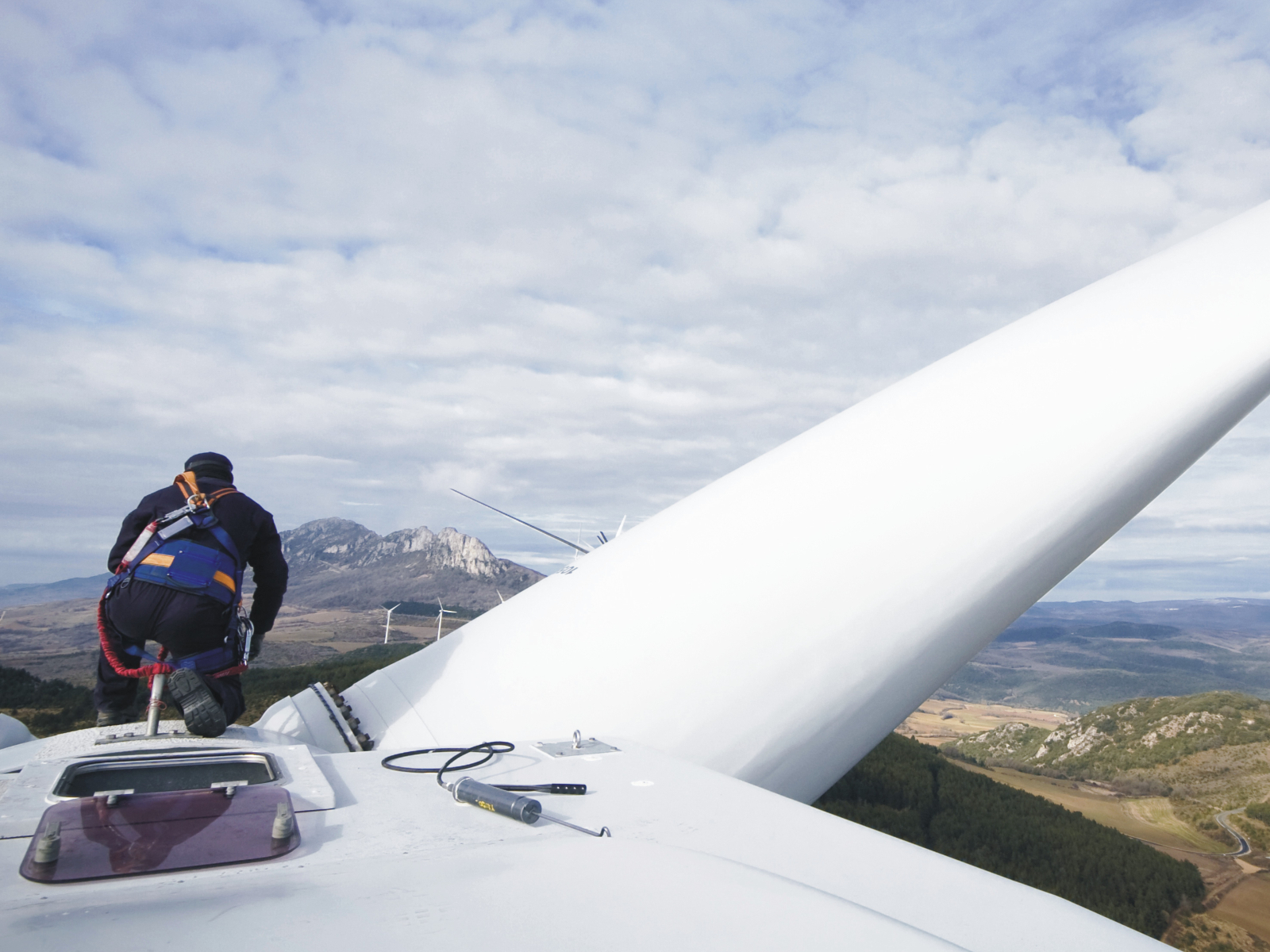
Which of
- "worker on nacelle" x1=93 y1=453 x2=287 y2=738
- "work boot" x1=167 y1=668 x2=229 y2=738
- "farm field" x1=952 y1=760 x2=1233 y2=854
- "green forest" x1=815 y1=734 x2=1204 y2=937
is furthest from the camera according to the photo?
"farm field" x1=952 y1=760 x2=1233 y2=854

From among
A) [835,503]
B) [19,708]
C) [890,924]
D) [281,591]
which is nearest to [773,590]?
[835,503]

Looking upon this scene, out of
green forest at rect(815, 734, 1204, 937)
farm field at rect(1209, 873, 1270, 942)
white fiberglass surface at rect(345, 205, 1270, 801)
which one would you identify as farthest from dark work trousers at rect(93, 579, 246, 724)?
farm field at rect(1209, 873, 1270, 942)

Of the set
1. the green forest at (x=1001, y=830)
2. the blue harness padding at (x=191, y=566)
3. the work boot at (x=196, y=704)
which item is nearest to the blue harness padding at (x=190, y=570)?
the blue harness padding at (x=191, y=566)

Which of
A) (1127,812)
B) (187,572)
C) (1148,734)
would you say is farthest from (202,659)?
(1148,734)

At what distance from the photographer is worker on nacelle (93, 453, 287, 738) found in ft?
13.1

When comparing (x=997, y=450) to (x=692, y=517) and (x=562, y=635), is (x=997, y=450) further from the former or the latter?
(x=562, y=635)

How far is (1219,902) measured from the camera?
5910 millimetres

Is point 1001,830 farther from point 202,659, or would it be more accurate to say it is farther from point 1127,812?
point 202,659

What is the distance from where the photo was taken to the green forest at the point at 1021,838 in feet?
19.0

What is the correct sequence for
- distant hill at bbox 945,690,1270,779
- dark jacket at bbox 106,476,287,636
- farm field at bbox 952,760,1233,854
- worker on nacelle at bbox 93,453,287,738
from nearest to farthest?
worker on nacelle at bbox 93,453,287,738 < dark jacket at bbox 106,476,287,636 < farm field at bbox 952,760,1233,854 < distant hill at bbox 945,690,1270,779

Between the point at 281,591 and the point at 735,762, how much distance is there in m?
3.44

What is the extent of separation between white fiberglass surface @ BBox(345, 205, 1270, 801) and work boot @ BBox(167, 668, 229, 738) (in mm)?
1573

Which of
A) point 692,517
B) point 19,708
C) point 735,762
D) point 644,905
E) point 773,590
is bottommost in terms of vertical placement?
point 19,708

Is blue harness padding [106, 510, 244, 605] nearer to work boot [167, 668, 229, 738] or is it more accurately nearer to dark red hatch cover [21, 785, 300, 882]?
work boot [167, 668, 229, 738]
